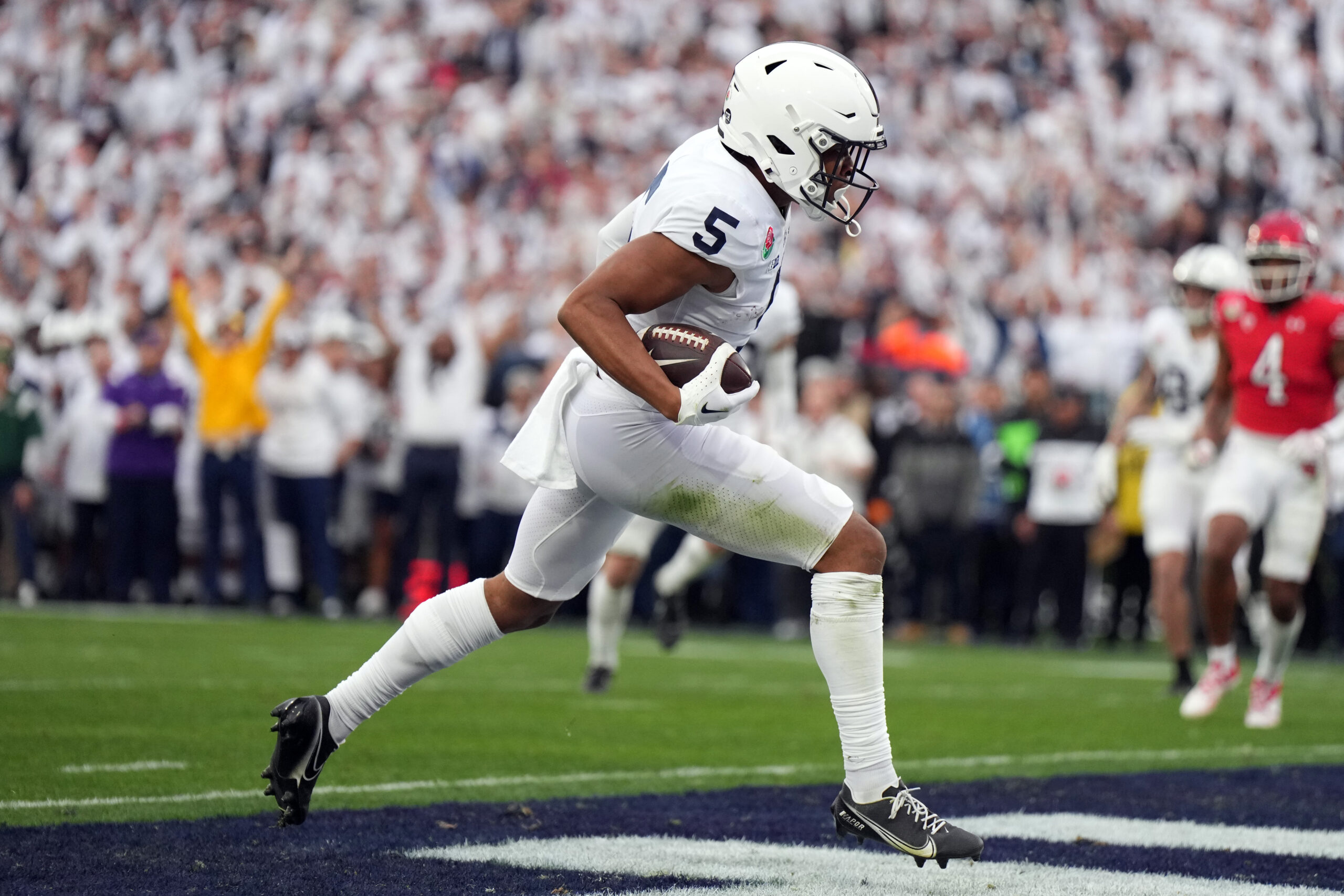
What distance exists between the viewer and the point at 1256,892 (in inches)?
160

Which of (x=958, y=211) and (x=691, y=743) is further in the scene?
(x=958, y=211)

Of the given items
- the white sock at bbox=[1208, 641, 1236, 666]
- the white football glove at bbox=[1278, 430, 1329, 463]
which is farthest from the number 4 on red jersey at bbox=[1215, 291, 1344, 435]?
the white sock at bbox=[1208, 641, 1236, 666]

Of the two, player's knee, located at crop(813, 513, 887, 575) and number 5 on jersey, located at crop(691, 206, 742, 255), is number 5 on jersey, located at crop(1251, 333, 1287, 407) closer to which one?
player's knee, located at crop(813, 513, 887, 575)

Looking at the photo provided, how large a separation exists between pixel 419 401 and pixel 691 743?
25.0ft

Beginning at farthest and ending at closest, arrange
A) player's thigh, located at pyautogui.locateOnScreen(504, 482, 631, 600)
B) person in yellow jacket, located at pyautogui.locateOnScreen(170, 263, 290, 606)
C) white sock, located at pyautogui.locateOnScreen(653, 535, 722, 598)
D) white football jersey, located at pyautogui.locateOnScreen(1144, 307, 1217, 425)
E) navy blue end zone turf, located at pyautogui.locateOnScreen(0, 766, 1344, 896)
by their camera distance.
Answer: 1. person in yellow jacket, located at pyautogui.locateOnScreen(170, 263, 290, 606)
2. white football jersey, located at pyautogui.locateOnScreen(1144, 307, 1217, 425)
3. white sock, located at pyautogui.locateOnScreen(653, 535, 722, 598)
4. player's thigh, located at pyautogui.locateOnScreen(504, 482, 631, 600)
5. navy blue end zone turf, located at pyautogui.locateOnScreen(0, 766, 1344, 896)

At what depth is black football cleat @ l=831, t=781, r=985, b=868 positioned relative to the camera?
408cm

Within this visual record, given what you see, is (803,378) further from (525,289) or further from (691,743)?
(691,743)

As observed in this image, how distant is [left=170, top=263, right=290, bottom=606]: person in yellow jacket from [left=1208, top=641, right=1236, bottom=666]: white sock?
757 centimetres

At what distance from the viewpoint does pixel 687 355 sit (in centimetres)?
414

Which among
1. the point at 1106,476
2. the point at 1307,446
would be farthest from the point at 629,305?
the point at 1106,476

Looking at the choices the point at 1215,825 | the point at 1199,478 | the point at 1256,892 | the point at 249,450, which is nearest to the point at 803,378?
the point at 249,450

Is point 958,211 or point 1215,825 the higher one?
point 958,211

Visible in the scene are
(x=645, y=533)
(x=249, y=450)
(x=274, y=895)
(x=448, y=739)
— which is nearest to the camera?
(x=274, y=895)

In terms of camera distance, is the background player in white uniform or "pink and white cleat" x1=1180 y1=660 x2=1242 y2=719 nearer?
"pink and white cleat" x1=1180 y1=660 x2=1242 y2=719
